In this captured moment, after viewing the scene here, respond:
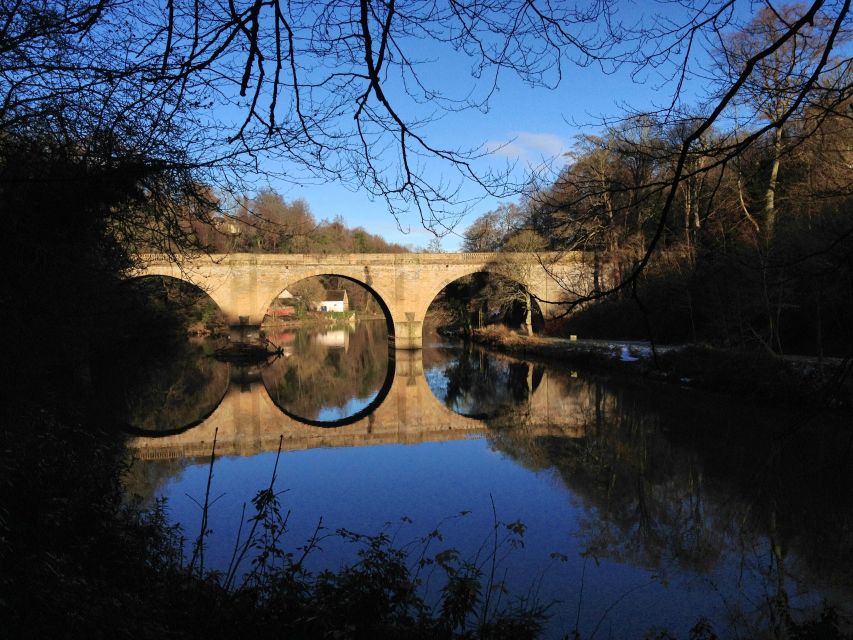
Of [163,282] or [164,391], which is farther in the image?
[163,282]

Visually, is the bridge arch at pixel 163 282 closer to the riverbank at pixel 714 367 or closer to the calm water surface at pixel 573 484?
the calm water surface at pixel 573 484

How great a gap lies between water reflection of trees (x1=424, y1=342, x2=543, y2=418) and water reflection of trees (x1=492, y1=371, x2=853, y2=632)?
2.36 m

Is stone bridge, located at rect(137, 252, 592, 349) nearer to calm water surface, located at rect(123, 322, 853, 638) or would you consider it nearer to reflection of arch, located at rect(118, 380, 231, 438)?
calm water surface, located at rect(123, 322, 853, 638)

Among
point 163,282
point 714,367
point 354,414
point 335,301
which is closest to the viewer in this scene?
point 714,367

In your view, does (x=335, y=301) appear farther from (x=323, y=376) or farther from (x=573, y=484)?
(x=573, y=484)

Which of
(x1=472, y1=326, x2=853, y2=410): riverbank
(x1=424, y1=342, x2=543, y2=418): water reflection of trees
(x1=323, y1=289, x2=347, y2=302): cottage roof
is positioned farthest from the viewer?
(x1=323, y1=289, x2=347, y2=302): cottage roof

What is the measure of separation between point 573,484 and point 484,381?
944 cm

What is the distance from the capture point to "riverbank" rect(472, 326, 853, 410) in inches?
391

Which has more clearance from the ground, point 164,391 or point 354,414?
point 164,391

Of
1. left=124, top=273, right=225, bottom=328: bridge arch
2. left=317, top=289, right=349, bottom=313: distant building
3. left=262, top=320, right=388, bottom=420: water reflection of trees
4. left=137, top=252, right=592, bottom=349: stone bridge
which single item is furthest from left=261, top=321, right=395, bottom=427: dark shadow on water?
left=317, top=289, right=349, bottom=313: distant building

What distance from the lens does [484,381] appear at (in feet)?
53.6

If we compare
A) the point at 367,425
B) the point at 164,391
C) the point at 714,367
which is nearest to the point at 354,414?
the point at 367,425

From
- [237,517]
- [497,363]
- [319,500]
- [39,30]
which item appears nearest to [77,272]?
[39,30]

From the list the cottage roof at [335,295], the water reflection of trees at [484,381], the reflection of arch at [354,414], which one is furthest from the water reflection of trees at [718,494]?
the cottage roof at [335,295]
